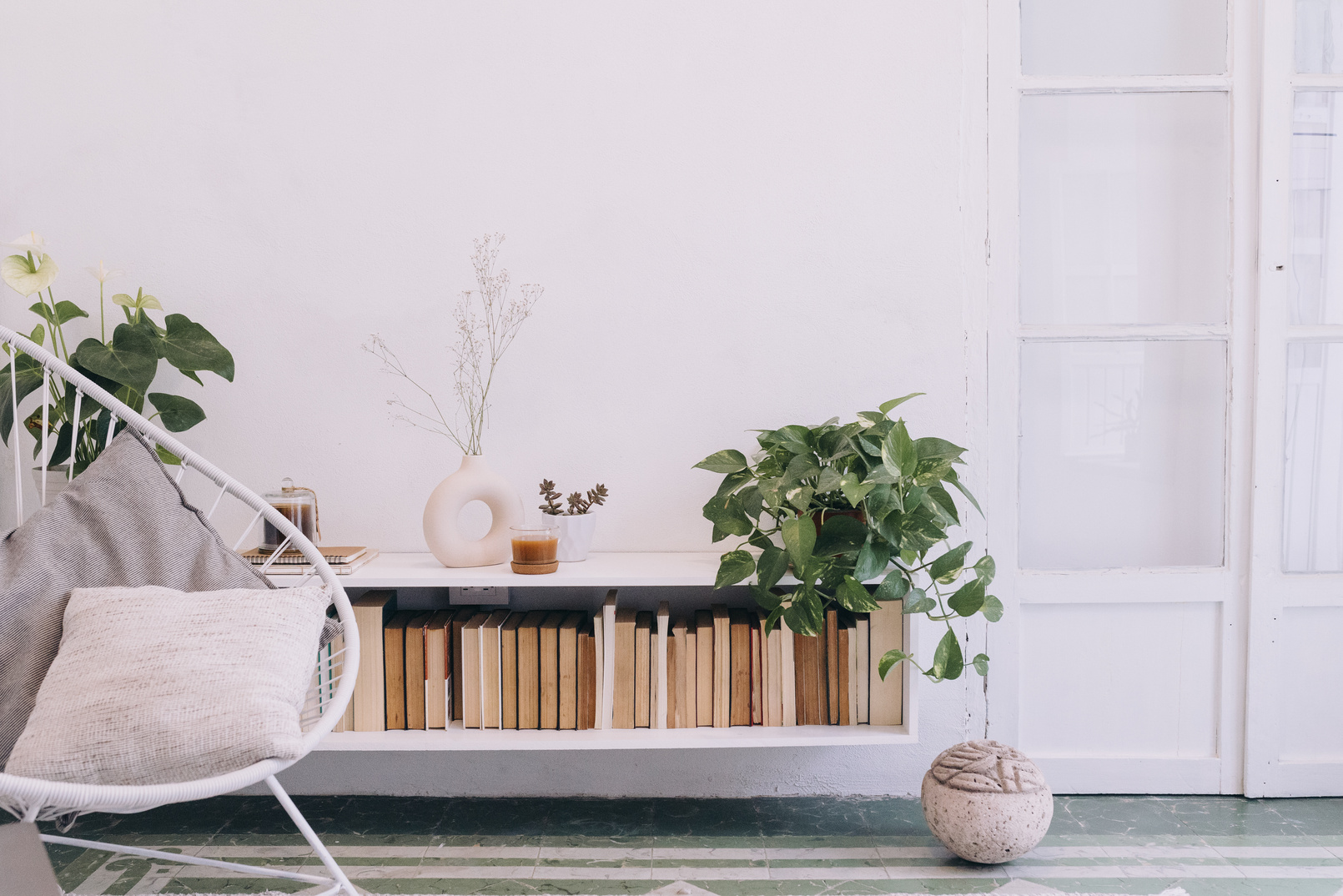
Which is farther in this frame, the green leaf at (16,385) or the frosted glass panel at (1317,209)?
the frosted glass panel at (1317,209)

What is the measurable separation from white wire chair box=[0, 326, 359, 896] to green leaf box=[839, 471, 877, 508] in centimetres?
87

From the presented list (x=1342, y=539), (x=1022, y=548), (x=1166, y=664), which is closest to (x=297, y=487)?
(x=1022, y=548)

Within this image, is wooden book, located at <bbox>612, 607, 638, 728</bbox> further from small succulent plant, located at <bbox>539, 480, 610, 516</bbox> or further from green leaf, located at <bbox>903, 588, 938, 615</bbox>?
green leaf, located at <bbox>903, 588, 938, 615</bbox>

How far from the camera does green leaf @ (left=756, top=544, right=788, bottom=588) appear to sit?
5.50 ft

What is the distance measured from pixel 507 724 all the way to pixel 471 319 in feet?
2.94

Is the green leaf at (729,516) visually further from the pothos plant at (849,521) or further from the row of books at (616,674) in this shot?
the row of books at (616,674)

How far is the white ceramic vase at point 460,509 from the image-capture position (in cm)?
181

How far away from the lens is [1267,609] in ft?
6.63

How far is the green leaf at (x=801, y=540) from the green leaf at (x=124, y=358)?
1.25 metres

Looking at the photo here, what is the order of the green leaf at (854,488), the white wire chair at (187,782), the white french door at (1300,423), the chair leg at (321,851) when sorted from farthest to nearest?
the white french door at (1300,423)
the green leaf at (854,488)
the chair leg at (321,851)
the white wire chair at (187,782)

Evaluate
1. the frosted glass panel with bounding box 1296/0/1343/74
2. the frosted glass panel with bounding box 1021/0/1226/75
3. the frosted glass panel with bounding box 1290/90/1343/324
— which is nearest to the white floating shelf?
the frosted glass panel with bounding box 1290/90/1343/324

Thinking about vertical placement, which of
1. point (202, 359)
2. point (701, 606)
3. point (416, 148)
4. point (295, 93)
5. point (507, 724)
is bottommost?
point (507, 724)

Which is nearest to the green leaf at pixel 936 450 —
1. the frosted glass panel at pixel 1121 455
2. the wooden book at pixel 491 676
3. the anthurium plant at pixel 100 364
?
the frosted glass panel at pixel 1121 455

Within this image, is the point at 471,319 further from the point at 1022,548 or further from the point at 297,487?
the point at 1022,548
